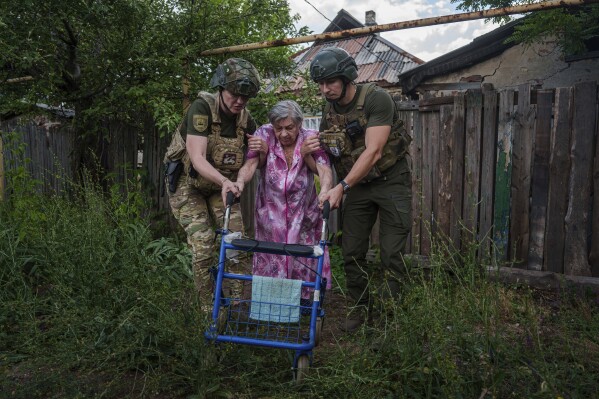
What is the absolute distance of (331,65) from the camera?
360 centimetres

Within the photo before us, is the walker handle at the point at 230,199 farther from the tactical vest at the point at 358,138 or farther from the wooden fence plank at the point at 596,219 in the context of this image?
the wooden fence plank at the point at 596,219

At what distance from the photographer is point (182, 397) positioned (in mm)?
2865

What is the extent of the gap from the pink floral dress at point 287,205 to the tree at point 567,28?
6863mm

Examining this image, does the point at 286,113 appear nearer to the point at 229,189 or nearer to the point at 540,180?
the point at 229,189

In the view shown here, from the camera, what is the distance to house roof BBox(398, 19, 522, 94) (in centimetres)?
1073

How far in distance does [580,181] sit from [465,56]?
25.2ft

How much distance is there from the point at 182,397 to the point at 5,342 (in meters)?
1.55

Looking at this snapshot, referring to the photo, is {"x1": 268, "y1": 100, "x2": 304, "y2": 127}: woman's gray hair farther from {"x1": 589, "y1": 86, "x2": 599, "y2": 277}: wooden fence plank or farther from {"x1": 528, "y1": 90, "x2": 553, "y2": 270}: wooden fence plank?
{"x1": 589, "y1": 86, "x2": 599, "y2": 277}: wooden fence plank

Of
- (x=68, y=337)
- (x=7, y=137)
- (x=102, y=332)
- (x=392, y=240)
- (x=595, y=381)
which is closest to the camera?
(x=595, y=381)

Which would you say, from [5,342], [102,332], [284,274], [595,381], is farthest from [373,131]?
[5,342]

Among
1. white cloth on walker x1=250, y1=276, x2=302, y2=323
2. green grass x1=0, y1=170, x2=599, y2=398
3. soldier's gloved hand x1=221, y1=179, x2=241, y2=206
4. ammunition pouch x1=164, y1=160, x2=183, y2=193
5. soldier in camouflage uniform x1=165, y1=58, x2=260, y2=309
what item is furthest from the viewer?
ammunition pouch x1=164, y1=160, x2=183, y2=193

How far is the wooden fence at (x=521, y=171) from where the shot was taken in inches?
173

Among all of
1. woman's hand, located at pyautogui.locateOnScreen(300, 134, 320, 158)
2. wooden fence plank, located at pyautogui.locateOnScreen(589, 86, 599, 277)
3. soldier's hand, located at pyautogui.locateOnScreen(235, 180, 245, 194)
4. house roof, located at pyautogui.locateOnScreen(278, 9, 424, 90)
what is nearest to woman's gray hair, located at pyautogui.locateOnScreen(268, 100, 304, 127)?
woman's hand, located at pyautogui.locateOnScreen(300, 134, 320, 158)

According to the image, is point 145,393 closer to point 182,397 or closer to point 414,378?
point 182,397
